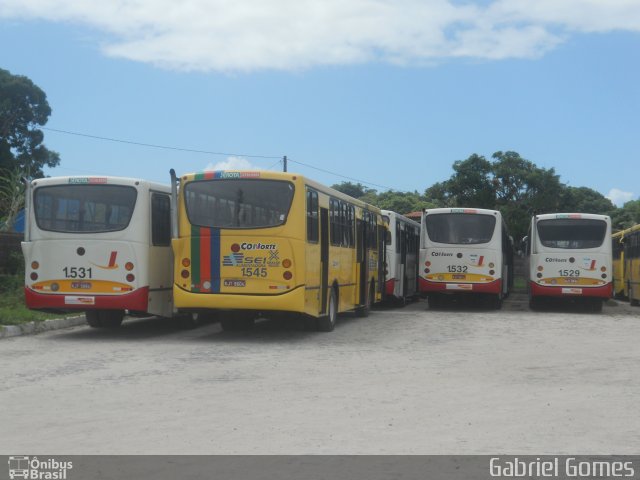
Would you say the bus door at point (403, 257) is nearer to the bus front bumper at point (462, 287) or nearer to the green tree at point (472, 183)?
the bus front bumper at point (462, 287)

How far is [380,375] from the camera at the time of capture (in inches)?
447

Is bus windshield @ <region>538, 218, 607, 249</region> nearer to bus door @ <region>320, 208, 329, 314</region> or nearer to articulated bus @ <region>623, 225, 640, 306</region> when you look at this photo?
articulated bus @ <region>623, 225, 640, 306</region>

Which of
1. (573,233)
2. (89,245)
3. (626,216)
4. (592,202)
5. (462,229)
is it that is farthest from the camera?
(592,202)

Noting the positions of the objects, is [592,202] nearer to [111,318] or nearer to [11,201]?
[11,201]

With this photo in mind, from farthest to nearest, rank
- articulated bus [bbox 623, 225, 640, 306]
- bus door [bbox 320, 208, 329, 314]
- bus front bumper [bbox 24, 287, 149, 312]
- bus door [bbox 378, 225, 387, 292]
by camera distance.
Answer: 1. articulated bus [bbox 623, 225, 640, 306]
2. bus door [bbox 378, 225, 387, 292]
3. bus door [bbox 320, 208, 329, 314]
4. bus front bumper [bbox 24, 287, 149, 312]

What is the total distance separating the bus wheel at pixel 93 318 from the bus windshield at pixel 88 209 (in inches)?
92.9

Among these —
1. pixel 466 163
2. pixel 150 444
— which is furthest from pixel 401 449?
pixel 466 163

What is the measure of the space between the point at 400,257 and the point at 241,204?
13.3m

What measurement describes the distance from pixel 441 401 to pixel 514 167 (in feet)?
165

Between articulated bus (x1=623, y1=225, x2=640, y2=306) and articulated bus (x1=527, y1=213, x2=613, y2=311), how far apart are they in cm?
625

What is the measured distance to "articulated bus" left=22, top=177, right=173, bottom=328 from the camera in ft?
51.5

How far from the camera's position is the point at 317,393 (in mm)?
9820

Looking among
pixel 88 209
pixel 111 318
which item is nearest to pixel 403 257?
pixel 111 318
